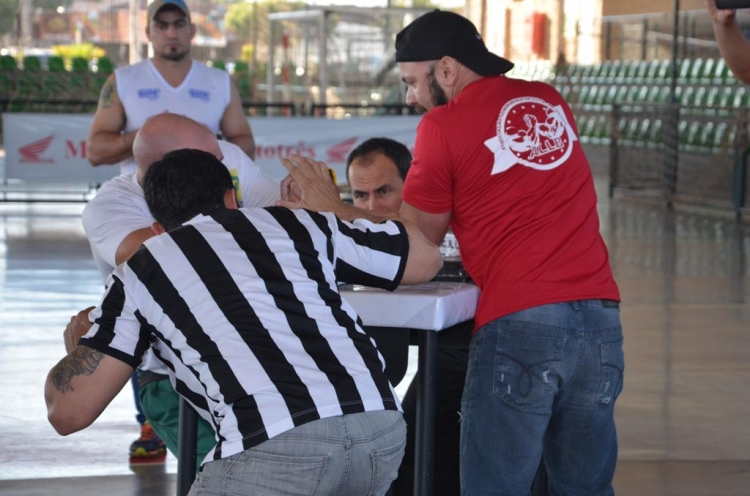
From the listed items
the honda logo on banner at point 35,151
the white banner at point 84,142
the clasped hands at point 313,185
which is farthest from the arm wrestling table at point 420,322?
the honda logo on banner at point 35,151

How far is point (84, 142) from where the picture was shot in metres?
11.2

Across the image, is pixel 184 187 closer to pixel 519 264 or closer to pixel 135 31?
pixel 519 264

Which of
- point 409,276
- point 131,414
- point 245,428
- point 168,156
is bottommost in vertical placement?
point 131,414

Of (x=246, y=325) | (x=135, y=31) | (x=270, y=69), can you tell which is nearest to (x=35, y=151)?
(x=135, y=31)

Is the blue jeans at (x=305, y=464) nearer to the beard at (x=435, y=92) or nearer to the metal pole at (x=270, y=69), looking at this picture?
the beard at (x=435, y=92)

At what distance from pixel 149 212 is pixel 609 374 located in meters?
1.37

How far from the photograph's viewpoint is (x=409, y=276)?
2400mm

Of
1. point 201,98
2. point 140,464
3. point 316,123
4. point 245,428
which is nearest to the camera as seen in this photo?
point 245,428

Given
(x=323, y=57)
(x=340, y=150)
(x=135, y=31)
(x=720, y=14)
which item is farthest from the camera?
(x=135, y=31)

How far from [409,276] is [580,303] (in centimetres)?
45

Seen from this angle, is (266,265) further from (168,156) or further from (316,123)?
→ (316,123)

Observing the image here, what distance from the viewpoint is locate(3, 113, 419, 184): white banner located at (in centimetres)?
1109

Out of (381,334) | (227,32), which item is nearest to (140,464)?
(381,334)

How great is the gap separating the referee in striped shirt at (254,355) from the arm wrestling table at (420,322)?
31 centimetres
